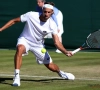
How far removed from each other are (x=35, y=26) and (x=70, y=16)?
8.58 m

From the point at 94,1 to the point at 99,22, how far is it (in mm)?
757

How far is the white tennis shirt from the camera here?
7918mm

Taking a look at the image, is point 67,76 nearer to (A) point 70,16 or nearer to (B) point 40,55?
(B) point 40,55

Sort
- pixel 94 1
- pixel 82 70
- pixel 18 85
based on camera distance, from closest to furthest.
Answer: pixel 18 85 → pixel 82 70 → pixel 94 1

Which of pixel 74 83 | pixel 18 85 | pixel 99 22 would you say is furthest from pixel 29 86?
pixel 99 22

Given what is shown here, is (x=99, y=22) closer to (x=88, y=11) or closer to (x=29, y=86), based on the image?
(x=88, y=11)

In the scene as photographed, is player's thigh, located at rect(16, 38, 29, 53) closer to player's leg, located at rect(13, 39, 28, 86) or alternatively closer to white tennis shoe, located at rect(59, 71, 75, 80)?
player's leg, located at rect(13, 39, 28, 86)

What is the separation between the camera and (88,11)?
16.2m

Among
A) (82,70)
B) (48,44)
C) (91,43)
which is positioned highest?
(91,43)

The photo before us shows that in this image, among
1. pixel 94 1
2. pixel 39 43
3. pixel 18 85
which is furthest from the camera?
pixel 94 1

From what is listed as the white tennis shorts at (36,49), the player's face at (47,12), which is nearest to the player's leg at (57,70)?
the white tennis shorts at (36,49)

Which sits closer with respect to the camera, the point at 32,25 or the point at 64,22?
the point at 32,25

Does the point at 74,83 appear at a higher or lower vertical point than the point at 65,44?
higher

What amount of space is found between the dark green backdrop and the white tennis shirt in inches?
329
